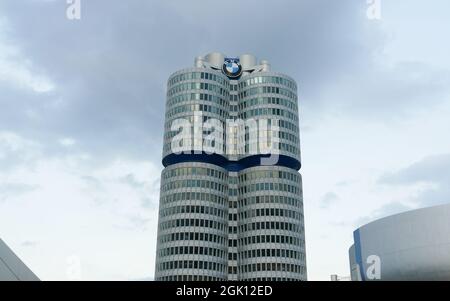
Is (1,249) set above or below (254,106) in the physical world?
below

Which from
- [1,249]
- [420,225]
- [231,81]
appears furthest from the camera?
[231,81]

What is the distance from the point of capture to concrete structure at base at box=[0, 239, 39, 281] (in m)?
31.7

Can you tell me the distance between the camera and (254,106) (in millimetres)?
180250

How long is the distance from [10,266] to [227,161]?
14407 cm

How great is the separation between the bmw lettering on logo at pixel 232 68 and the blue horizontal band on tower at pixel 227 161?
37.4 meters

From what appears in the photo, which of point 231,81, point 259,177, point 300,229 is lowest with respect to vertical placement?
point 300,229

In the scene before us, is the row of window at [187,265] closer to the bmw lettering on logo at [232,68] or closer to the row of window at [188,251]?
the row of window at [188,251]

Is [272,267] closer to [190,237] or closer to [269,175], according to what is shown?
[190,237]

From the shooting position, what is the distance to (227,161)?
176250mm

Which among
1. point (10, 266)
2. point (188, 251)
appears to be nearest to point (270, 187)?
point (188, 251)

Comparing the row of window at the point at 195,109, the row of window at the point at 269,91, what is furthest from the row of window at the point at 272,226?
the row of window at the point at 269,91
